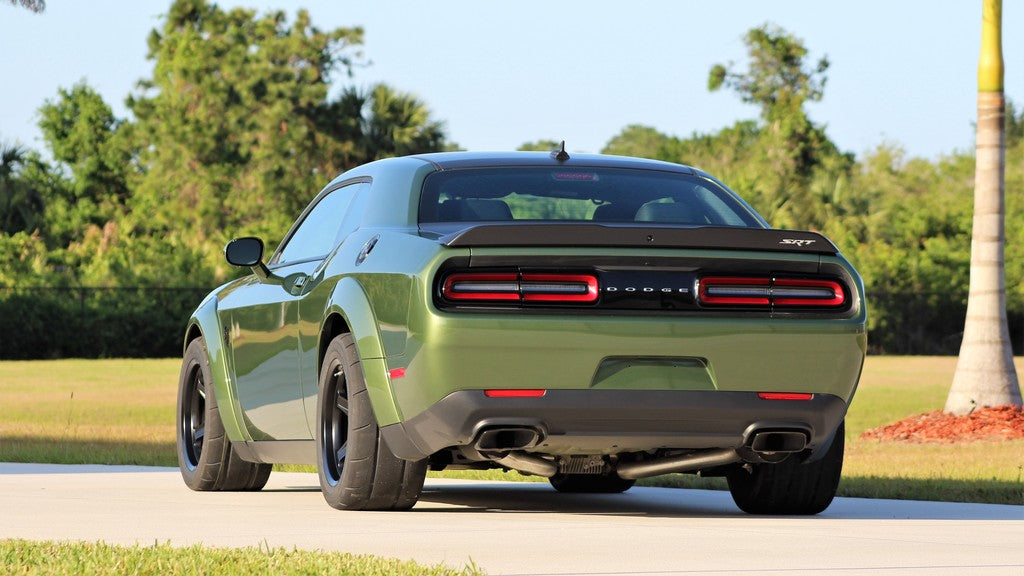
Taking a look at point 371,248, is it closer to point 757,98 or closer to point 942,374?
point 942,374

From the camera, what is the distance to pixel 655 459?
7.49m

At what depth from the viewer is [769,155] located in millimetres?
54531

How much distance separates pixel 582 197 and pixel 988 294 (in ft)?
31.6

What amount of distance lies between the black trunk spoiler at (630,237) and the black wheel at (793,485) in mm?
1239

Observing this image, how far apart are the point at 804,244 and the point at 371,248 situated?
180cm

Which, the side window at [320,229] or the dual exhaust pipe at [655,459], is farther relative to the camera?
the side window at [320,229]

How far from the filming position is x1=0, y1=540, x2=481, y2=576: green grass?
541 centimetres

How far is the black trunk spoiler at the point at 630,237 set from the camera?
22.2ft

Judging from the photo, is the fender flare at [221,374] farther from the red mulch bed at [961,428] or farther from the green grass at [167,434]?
the red mulch bed at [961,428]

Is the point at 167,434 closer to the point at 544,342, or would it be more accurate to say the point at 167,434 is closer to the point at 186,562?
the point at 544,342

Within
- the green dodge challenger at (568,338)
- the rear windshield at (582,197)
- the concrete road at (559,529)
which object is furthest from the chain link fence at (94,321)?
the rear windshield at (582,197)

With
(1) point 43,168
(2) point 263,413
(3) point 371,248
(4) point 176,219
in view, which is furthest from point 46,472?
(1) point 43,168

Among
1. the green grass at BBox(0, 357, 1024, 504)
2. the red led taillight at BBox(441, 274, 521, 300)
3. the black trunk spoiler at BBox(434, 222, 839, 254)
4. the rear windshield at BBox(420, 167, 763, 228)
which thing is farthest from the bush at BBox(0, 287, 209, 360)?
the red led taillight at BBox(441, 274, 521, 300)

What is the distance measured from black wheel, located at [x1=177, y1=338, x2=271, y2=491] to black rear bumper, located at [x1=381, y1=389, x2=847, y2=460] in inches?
96.0
